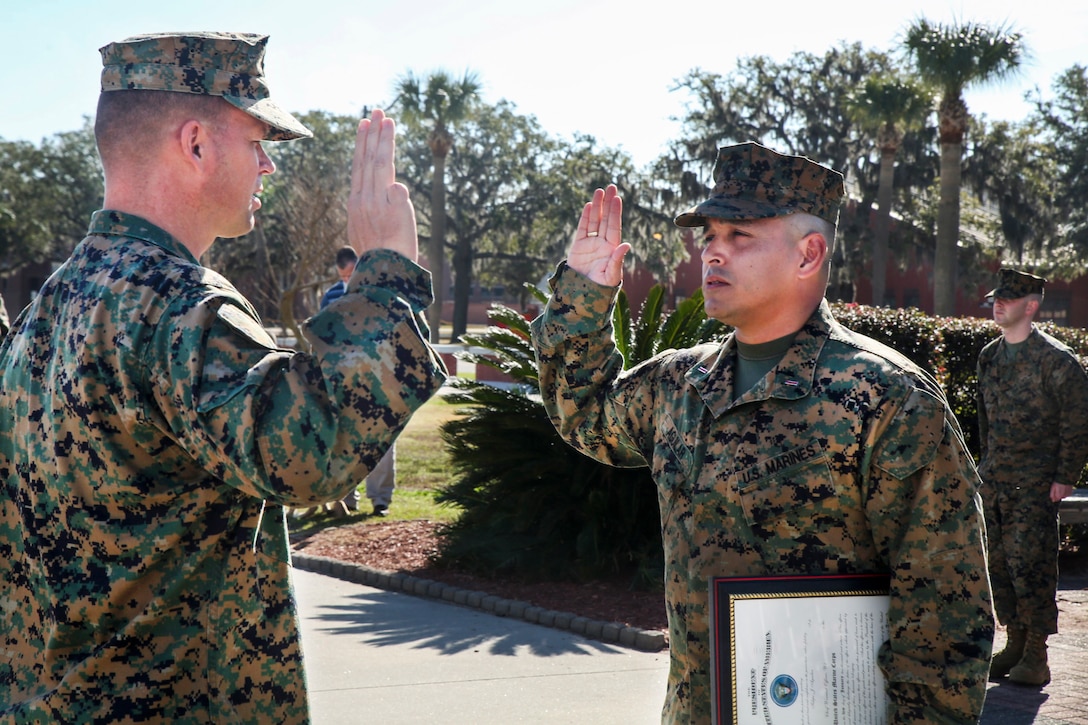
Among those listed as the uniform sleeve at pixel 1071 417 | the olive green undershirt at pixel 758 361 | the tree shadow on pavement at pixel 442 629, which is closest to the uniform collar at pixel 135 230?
the olive green undershirt at pixel 758 361

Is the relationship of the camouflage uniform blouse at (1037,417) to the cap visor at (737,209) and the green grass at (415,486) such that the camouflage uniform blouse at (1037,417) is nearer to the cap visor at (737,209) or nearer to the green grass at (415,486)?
the green grass at (415,486)

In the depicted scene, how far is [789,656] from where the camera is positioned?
2314 mm

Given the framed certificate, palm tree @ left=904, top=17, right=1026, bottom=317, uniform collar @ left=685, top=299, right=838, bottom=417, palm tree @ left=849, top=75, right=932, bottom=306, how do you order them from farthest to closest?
1. palm tree @ left=849, top=75, right=932, bottom=306
2. palm tree @ left=904, top=17, right=1026, bottom=317
3. uniform collar @ left=685, top=299, right=838, bottom=417
4. the framed certificate

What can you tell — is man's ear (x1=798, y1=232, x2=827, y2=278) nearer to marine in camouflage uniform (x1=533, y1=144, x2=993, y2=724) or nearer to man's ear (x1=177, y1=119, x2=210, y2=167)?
marine in camouflage uniform (x1=533, y1=144, x2=993, y2=724)

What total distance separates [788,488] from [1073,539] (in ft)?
28.4

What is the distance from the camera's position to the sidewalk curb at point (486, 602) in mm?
7117

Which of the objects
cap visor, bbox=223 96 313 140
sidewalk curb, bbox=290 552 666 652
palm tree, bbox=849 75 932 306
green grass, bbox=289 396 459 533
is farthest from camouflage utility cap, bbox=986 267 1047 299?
palm tree, bbox=849 75 932 306

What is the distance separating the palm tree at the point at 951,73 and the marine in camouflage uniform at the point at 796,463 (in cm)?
2502

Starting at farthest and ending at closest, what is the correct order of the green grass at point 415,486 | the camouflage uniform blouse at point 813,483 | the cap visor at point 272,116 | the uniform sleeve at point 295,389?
the green grass at point 415,486, the camouflage uniform blouse at point 813,483, the cap visor at point 272,116, the uniform sleeve at point 295,389

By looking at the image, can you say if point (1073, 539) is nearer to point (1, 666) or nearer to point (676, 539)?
point (676, 539)

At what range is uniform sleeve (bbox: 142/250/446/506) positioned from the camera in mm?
1745

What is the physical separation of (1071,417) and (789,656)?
523cm

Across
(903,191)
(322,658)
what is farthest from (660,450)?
(903,191)

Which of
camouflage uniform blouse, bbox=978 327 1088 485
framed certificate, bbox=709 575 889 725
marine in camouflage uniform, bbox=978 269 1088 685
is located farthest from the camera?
camouflage uniform blouse, bbox=978 327 1088 485
